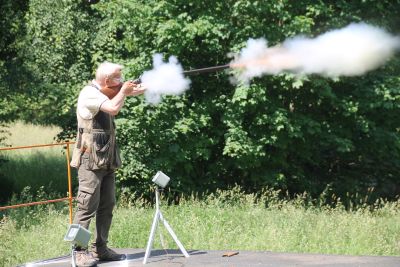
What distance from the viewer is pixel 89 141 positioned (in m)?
6.95

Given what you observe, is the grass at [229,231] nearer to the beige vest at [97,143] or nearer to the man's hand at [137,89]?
the beige vest at [97,143]

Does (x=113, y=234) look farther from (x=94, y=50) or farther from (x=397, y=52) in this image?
(x=397, y=52)

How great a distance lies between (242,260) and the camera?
24.0 feet

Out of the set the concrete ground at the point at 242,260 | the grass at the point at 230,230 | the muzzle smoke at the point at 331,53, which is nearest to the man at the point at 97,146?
the concrete ground at the point at 242,260

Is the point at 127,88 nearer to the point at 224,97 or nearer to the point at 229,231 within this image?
the point at 229,231

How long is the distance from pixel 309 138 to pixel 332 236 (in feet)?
19.3

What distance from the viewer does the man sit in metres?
6.86

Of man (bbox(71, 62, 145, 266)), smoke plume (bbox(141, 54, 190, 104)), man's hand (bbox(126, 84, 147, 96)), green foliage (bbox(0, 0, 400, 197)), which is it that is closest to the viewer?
man (bbox(71, 62, 145, 266))

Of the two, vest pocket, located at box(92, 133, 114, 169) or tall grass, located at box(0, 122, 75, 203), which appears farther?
tall grass, located at box(0, 122, 75, 203)

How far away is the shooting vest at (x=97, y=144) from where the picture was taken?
6.91 meters

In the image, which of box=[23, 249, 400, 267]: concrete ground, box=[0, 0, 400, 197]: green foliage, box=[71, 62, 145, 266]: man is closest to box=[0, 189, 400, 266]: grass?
box=[23, 249, 400, 267]: concrete ground

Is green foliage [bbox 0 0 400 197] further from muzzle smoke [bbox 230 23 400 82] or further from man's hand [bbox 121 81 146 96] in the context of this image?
man's hand [bbox 121 81 146 96]

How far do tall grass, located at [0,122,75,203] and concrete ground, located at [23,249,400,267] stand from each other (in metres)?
9.36

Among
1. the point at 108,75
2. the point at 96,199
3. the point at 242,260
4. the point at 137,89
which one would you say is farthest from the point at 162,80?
the point at 242,260
